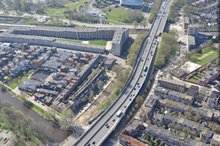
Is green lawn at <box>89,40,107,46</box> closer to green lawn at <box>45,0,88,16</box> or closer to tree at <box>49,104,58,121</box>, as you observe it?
green lawn at <box>45,0,88,16</box>

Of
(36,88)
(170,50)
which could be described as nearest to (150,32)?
(170,50)

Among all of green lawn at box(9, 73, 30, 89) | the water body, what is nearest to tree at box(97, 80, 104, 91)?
the water body

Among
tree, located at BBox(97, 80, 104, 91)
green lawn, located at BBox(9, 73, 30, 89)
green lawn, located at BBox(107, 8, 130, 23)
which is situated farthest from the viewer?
green lawn, located at BBox(107, 8, 130, 23)

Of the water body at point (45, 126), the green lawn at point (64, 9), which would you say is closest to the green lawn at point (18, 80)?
the water body at point (45, 126)

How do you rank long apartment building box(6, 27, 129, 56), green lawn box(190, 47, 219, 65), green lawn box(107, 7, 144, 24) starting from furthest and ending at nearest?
green lawn box(107, 7, 144, 24), long apartment building box(6, 27, 129, 56), green lawn box(190, 47, 219, 65)

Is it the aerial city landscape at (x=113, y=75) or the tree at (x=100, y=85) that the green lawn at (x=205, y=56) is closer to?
the aerial city landscape at (x=113, y=75)

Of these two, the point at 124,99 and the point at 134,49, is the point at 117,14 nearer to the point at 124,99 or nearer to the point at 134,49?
the point at 134,49
